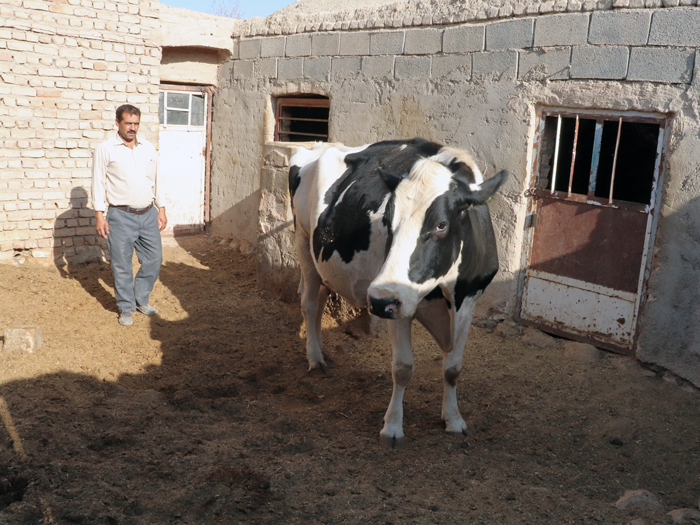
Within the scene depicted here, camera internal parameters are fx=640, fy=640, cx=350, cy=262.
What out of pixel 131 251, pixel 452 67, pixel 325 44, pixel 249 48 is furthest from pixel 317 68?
pixel 131 251

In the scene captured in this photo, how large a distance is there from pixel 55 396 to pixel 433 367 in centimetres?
282

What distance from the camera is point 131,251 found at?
5953 millimetres

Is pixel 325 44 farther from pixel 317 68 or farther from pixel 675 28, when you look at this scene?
pixel 675 28

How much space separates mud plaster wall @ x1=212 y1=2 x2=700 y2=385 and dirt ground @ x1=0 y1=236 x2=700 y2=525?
761 millimetres

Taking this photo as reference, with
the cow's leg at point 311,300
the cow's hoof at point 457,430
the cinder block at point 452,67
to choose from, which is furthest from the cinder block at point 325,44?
the cow's hoof at point 457,430

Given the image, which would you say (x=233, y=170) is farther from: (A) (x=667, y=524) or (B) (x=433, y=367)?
(A) (x=667, y=524)

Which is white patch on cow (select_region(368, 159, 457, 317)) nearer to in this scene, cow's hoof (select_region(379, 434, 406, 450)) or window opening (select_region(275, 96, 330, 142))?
cow's hoof (select_region(379, 434, 406, 450))

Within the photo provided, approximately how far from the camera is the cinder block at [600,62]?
5.02 meters

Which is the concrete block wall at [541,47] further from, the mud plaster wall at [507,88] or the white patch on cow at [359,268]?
the white patch on cow at [359,268]

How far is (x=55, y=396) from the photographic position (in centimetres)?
424

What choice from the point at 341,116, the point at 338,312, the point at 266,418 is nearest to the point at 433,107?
the point at 341,116

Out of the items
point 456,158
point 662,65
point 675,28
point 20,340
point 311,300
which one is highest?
point 675,28

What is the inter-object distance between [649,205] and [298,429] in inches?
127

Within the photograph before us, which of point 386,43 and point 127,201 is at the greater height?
point 386,43
